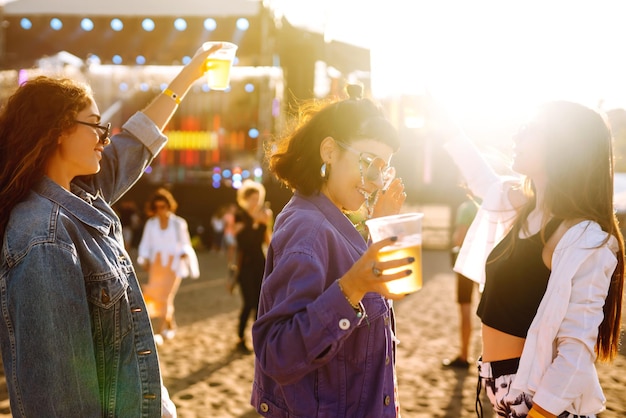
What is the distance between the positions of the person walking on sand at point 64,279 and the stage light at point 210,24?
34.9 feet

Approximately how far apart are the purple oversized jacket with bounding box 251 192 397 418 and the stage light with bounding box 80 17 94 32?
11905mm

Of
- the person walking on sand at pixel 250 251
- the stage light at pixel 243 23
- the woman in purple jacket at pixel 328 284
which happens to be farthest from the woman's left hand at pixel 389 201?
the stage light at pixel 243 23

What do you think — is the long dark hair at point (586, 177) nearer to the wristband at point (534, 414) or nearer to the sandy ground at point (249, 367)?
the wristband at point (534, 414)

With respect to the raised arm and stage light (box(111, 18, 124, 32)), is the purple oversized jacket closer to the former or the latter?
the raised arm

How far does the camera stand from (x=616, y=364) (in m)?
6.31

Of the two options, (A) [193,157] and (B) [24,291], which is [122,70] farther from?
(B) [24,291]

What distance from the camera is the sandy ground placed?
4.88 meters

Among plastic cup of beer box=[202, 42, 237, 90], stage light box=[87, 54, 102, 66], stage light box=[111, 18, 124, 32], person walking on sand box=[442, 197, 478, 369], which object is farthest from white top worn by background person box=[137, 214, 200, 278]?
stage light box=[87, 54, 102, 66]

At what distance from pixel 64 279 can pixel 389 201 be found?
1.01m

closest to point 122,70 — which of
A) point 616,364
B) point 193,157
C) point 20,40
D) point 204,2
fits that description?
point 193,157

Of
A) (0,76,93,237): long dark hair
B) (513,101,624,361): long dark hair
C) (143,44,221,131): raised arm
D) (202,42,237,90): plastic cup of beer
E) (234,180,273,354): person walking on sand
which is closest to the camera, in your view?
(0,76,93,237): long dark hair

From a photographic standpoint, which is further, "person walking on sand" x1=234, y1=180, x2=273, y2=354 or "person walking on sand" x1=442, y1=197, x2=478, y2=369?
"person walking on sand" x1=234, y1=180, x2=273, y2=354

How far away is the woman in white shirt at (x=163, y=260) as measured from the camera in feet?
23.8

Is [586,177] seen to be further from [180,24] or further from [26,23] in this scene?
[26,23]
